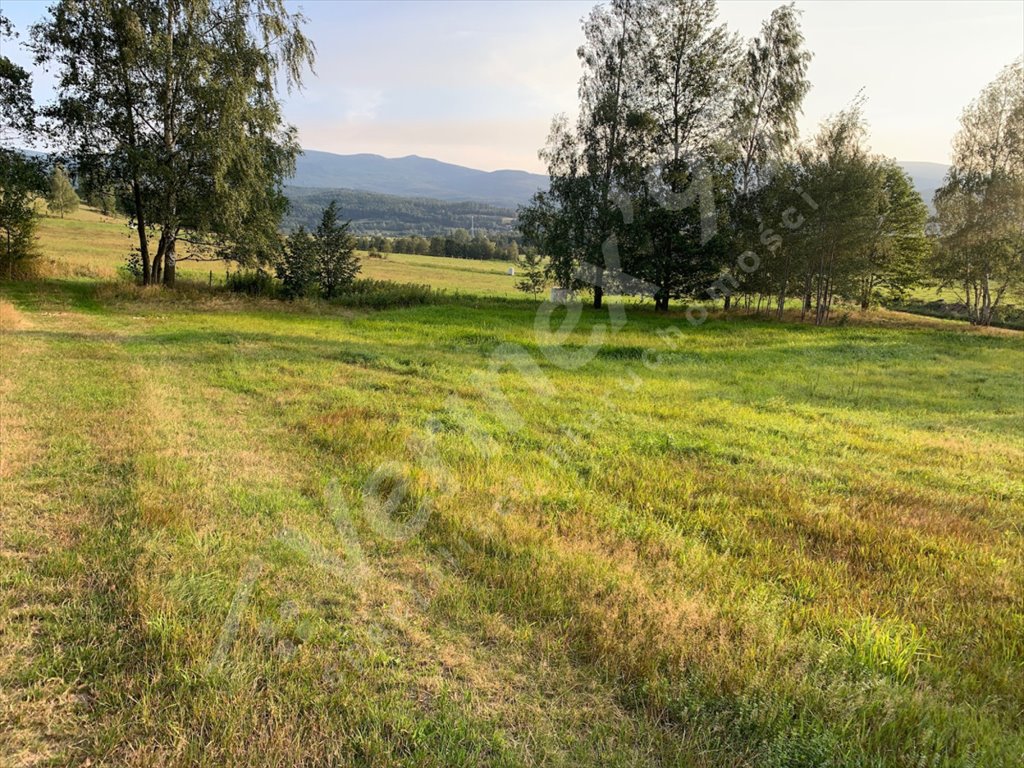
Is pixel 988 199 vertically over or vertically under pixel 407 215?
under

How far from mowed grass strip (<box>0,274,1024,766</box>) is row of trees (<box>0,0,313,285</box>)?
13557 mm

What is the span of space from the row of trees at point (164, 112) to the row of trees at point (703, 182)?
14.0 metres

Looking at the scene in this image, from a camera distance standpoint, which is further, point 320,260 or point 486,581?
point 320,260

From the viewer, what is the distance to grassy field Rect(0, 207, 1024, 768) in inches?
101

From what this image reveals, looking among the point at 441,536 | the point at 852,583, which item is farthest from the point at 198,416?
the point at 852,583

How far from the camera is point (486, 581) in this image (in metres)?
3.85

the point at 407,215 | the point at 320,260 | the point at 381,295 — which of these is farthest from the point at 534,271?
the point at 407,215

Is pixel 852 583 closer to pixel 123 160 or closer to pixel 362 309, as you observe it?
pixel 362 309

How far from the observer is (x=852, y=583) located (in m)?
4.06

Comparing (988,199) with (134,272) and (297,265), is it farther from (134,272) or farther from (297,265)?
(134,272)

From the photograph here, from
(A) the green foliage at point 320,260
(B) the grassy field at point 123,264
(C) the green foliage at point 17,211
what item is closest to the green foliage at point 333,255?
(A) the green foliage at point 320,260

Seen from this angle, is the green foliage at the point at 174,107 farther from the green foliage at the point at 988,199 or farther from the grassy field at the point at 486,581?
the green foliage at the point at 988,199

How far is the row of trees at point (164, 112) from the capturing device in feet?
59.0

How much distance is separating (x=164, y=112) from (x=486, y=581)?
23.1 m
